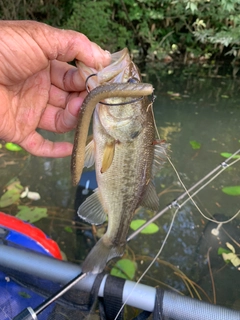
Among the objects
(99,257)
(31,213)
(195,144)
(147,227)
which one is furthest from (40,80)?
(195,144)

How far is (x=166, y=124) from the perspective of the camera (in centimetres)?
501

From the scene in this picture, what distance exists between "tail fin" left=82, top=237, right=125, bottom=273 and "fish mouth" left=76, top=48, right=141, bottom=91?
2.71ft

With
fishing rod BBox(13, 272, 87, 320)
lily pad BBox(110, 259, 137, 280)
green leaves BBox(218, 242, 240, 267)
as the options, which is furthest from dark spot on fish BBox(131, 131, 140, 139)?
green leaves BBox(218, 242, 240, 267)

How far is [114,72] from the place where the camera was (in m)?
1.34

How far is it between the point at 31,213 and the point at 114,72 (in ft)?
6.68

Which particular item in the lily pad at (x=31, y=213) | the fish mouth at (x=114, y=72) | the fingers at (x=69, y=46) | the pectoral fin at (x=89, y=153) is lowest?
the lily pad at (x=31, y=213)

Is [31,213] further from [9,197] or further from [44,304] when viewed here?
[44,304]

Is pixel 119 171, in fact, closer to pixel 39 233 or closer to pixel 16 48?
pixel 16 48

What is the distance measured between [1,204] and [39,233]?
1.11m

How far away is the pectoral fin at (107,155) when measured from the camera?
55.4 inches

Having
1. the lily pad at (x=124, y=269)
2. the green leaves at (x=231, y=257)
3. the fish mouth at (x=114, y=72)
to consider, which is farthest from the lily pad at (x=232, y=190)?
the fish mouth at (x=114, y=72)

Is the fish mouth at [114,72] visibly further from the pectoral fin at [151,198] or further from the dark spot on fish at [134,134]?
the pectoral fin at [151,198]

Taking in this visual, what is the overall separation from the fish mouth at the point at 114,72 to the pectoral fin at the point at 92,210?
56cm

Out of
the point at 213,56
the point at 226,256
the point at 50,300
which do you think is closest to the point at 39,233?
the point at 50,300
